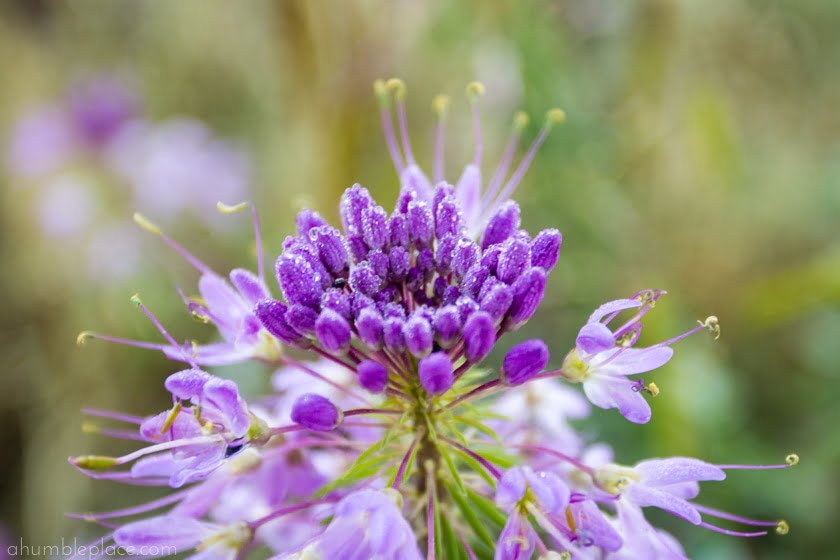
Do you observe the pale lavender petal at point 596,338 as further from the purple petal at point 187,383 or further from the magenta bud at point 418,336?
the purple petal at point 187,383

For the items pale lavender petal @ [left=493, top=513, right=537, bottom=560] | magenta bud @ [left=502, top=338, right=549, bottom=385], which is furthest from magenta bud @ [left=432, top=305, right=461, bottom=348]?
pale lavender petal @ [left=493, top=513, right=537, bottom=560]

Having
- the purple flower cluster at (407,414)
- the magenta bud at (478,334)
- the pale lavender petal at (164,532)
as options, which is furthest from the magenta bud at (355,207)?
the pale lavender petal at (164,532)

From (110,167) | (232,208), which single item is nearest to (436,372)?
(232,208)

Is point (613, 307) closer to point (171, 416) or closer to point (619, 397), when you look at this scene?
point (619, 397)

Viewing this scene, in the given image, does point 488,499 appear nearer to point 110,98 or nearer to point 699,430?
point 699,430

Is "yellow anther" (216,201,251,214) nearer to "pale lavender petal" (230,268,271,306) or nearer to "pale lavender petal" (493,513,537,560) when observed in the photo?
"pale lavender petal" (230,268,271,306)
